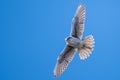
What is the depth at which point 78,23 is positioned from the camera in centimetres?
849

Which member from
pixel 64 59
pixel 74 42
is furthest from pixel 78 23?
pixel 64 59

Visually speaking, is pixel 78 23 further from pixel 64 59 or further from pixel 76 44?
pixel 64 59

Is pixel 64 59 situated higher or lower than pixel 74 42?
higher

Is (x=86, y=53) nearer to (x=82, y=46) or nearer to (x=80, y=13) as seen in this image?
(x=82, y=46)

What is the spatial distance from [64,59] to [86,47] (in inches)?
24.7

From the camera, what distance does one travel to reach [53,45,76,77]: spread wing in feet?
28.4

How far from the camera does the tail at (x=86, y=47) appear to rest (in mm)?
8273

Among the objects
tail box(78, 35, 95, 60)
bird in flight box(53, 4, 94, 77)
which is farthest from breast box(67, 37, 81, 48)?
tail box(78, 35, 95, 60)

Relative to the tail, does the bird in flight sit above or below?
above

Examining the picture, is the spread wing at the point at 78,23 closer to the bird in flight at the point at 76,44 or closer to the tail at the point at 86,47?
the bird in flight at the point at 76,44

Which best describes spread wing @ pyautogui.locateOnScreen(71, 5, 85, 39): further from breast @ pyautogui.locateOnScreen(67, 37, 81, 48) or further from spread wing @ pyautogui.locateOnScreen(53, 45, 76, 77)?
spread wing @ pyautogui.locateOnScreen(53, 45, 76, 77)

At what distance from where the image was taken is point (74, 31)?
8477mm

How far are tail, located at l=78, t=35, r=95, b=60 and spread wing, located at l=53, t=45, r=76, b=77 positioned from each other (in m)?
0.28

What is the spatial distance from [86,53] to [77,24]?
1.68 ft
